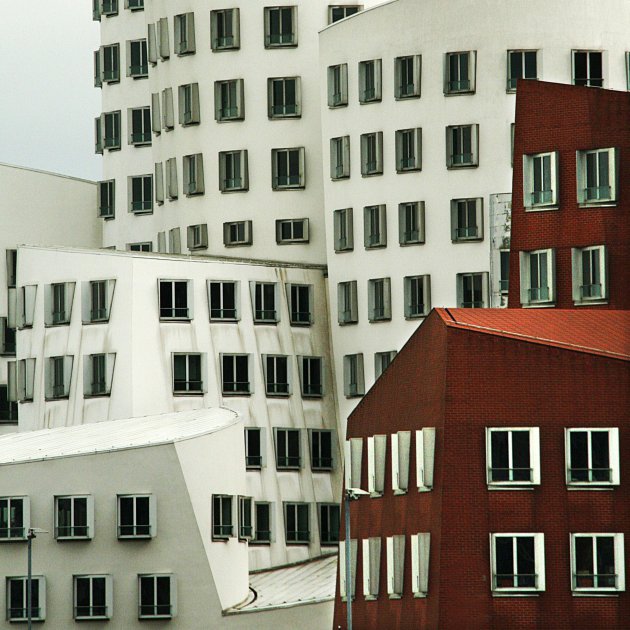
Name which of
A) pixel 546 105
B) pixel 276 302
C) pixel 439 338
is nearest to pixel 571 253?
pixel 546 105

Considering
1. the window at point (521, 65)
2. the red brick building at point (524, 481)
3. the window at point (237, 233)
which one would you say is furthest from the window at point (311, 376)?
the red brick building at point (524, 481)

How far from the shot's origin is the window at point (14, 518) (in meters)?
91.5

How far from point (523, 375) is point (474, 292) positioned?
3150 cm

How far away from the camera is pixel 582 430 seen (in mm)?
70688

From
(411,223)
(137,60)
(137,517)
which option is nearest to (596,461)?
(137,517)

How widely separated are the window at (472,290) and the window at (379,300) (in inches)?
136

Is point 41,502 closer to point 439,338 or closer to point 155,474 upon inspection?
point 155,474

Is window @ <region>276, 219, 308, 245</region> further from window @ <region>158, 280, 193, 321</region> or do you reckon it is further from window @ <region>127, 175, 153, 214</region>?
window @ <region>127, 175, 153, 214</region>

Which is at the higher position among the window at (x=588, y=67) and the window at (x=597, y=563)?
the window at (x=588, y=67)

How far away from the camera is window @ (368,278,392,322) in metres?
105

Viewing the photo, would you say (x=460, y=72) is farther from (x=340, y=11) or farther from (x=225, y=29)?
(x=225, y=29)

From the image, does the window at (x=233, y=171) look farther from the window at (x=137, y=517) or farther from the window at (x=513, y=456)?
the window at (x=513, y=456)

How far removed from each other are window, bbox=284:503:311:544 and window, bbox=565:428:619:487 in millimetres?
34406

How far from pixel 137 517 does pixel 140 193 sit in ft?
106
